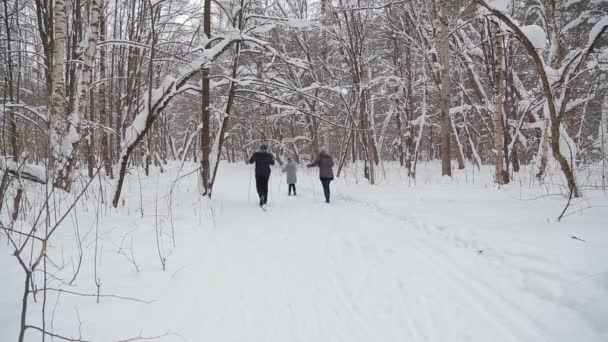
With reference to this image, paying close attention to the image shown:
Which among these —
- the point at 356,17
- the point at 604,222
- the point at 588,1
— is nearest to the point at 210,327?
the point at 604,222

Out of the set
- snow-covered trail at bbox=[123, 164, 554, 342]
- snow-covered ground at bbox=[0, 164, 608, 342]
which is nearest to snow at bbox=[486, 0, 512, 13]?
snow-covered ground at bbox=[0, 164, 608, 342]

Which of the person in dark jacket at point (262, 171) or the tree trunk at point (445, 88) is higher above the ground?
the tree trunk at point (445, 88)

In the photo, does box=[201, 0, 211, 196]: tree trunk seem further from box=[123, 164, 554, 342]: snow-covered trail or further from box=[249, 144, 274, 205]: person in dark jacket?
box=[123, 164, 554, 342]: snow-covered trail

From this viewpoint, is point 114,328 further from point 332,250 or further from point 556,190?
point 556,190

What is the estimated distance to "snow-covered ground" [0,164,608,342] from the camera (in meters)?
2.56

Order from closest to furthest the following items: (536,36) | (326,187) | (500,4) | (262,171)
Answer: (500,4) → (536,36) → (262,171) → (326,187)

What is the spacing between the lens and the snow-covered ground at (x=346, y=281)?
2557 millimetres

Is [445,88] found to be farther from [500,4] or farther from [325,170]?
[500,4]

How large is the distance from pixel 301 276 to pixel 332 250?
1.06 metres

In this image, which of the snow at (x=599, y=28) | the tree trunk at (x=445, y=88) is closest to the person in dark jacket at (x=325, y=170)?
the tree trunk at (x=445, y=88)

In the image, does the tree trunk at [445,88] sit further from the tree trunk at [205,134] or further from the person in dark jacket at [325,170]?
Answer: the tree trunk at [205,134]

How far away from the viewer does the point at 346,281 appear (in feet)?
12.1

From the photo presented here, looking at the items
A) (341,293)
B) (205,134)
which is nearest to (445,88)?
(205,134)

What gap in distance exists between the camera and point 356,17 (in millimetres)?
13391
